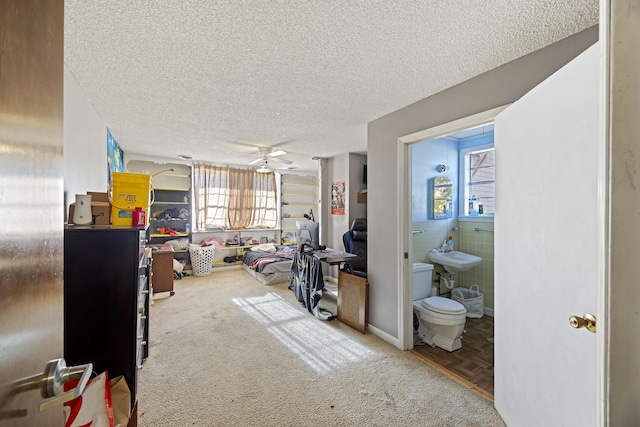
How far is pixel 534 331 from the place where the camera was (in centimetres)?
137

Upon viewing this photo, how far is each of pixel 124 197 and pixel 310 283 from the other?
2.35 meters

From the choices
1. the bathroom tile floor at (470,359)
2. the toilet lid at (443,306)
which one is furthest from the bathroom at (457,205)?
the toilet lid at (443,306)

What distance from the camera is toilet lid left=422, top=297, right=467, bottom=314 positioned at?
97.7 inches

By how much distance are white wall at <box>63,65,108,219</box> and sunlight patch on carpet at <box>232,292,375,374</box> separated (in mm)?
2231

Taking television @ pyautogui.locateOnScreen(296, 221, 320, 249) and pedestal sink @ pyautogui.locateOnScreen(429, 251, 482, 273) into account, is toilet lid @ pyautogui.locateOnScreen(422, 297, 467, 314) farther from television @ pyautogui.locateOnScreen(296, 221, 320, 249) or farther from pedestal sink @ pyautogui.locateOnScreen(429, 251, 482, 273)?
television @ pyautogui.locateOnScreen(296, 221, 320, 249)

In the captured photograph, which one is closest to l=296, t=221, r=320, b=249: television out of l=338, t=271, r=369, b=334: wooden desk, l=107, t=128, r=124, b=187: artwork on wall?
l=338, t=271, r=369, b=334: wooden desk

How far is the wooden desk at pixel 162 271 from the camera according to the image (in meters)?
3.98

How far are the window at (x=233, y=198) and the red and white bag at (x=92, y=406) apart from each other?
185 inches

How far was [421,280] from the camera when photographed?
3213 millimetres

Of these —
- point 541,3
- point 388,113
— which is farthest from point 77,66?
point 541,3

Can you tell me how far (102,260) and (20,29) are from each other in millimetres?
1340

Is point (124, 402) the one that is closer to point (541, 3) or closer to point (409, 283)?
point (409, 283)

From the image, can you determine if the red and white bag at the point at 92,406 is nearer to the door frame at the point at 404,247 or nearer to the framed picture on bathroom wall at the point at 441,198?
the door frame at the point at 404,247

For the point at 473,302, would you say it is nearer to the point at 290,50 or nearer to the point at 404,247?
the point at 404,247
